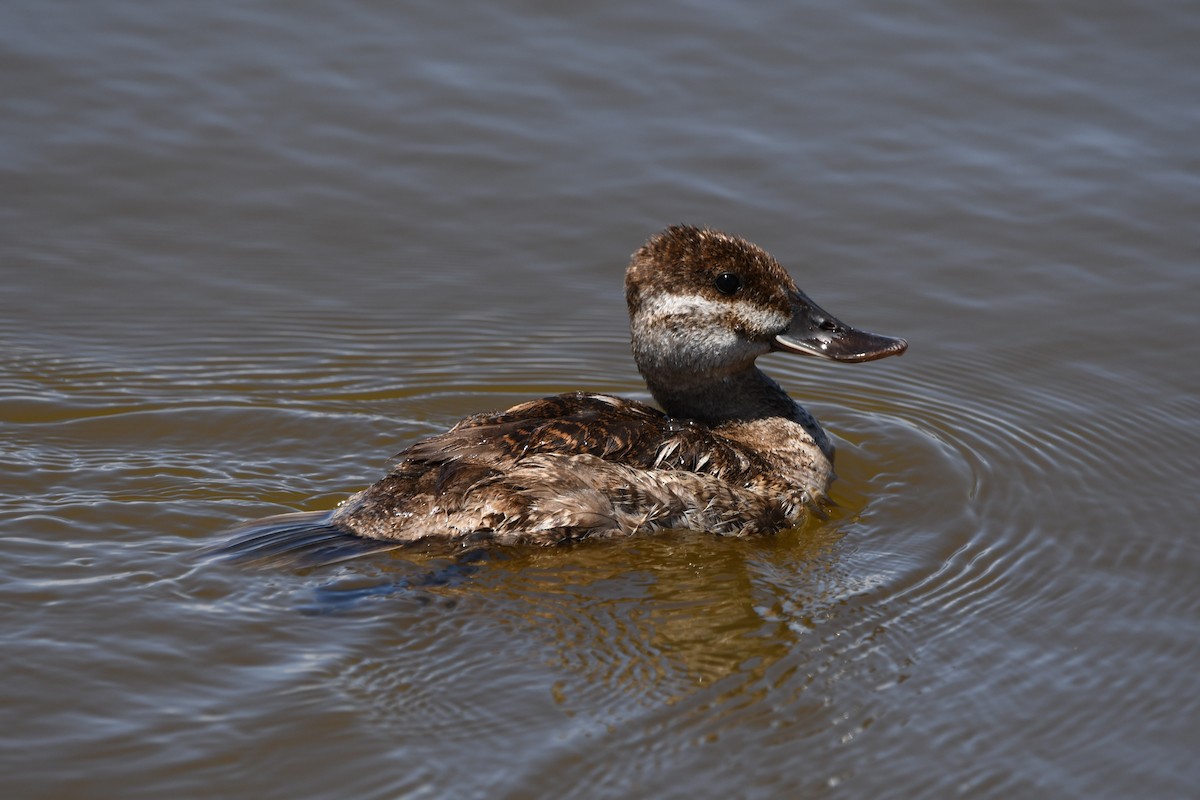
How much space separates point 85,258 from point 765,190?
3.91 m

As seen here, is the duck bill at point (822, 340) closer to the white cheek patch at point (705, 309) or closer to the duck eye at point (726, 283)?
the white cheek patch at point (705, 309)

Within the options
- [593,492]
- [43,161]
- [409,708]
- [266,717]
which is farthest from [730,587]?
[43,161]

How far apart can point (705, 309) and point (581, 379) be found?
1.32 m

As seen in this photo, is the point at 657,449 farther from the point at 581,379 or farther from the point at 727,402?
the point at 581,379

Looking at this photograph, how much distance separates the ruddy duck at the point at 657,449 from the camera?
599cm

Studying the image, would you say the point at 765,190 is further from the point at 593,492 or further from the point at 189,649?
the point at 189,649

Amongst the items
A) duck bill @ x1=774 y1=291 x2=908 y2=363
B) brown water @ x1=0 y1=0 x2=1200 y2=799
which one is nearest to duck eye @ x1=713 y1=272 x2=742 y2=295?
duck bill @ x1=774 y1=291 x2=908 y2=363

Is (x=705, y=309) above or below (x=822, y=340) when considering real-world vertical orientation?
above

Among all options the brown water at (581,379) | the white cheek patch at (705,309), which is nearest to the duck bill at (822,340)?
the white cheek patch at (705,309)

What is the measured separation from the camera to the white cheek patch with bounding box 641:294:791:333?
6.65 metres

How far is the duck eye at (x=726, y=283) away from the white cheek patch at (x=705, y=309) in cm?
5

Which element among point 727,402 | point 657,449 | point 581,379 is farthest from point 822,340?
point 581,379

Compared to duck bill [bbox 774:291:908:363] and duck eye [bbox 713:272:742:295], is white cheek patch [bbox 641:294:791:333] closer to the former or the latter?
duck eye [bbox 713:272:742:295]

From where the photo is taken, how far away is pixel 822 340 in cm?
689
